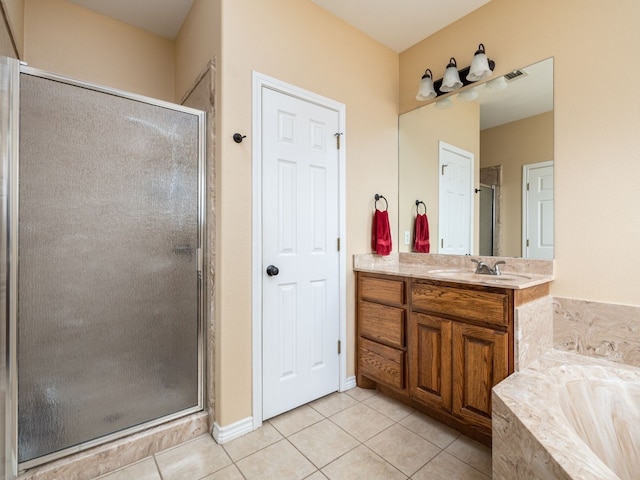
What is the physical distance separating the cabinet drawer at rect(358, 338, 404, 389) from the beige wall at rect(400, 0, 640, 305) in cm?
103

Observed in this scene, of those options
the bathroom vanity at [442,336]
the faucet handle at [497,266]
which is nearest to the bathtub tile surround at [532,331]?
the bathroom vanity at [442,336]

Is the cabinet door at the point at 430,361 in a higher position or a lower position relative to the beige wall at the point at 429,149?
lower

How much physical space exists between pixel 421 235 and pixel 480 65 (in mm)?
1222

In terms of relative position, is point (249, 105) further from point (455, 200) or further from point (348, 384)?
point (348, 384)

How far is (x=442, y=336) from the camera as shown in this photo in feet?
5.71

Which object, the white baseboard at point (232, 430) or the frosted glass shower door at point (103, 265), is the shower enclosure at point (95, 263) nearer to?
the frosted glass shower door at point (103, 265)

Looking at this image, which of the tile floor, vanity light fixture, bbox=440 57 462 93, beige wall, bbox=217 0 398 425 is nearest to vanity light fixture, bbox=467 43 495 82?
vanity light fixture, bbox=440 57 462 93

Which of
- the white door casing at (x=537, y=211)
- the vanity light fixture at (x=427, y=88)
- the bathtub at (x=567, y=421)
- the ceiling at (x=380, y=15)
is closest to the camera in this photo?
the bathtub at (x=567, y=421)

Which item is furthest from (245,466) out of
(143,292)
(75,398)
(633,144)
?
(633,144)

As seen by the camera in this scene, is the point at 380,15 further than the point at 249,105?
Yes

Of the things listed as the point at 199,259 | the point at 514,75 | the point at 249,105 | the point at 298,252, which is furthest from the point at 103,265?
the point at 514,75

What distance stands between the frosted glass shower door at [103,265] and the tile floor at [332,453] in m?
0.27

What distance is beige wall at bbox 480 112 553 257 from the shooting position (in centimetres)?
184

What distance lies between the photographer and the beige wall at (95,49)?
6.47 feet
